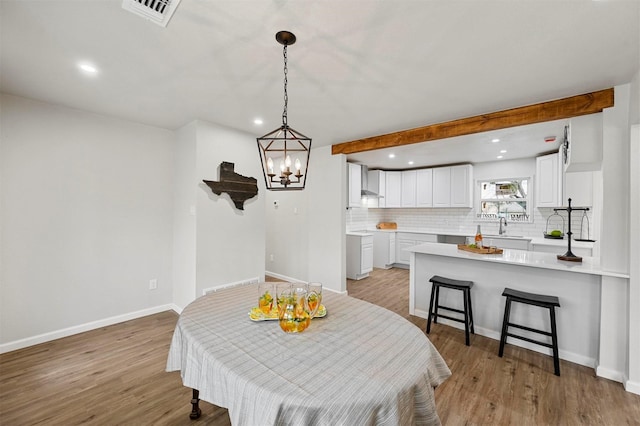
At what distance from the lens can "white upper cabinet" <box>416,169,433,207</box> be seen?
6074 millimetres

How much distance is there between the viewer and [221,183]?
343 centimetres

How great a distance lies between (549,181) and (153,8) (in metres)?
5.49

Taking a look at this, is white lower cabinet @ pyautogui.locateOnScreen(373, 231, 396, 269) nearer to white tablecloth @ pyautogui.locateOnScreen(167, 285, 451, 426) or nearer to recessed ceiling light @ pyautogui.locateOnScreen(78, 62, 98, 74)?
white tablecloth @ pyautogui.locateOnScreen(167, 285, 451, 426)

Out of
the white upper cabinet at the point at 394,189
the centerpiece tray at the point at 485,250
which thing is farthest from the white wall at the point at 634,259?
the white upper cabinet at the point at 394,189

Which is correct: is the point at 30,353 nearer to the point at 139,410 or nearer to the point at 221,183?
the point at 139,410

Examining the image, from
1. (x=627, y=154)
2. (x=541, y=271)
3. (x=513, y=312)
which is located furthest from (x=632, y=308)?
(x=627, y=154)

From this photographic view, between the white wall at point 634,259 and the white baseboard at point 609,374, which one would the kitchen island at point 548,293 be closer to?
the white baseboard at point 609,374

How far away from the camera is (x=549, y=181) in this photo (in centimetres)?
438

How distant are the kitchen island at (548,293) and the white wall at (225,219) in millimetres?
2261

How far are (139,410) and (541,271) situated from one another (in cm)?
372

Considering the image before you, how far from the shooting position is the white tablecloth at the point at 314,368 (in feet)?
3.09

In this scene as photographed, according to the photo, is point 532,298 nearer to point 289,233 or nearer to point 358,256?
point 358,256

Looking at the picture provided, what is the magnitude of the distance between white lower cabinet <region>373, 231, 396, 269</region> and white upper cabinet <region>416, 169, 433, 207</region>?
983mm

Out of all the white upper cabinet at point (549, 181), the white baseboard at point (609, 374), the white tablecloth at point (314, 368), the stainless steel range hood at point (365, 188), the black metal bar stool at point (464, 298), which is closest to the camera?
the white tablecloth at point (314, 368)
